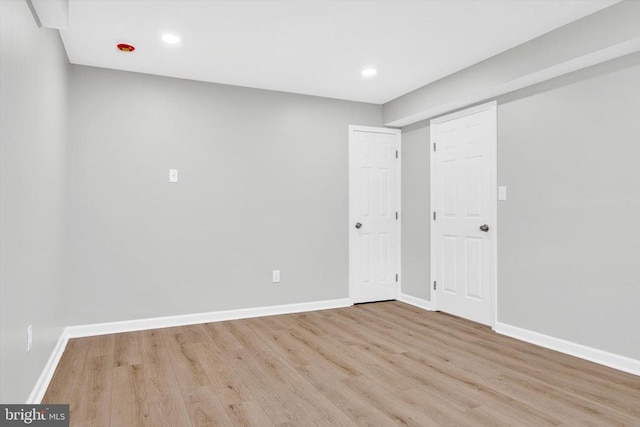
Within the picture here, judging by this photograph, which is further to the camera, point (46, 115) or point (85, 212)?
point (85, 212)

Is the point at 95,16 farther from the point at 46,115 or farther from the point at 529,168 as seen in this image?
the point at 529,168

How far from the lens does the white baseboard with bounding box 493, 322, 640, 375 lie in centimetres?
264

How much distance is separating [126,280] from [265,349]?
151cm

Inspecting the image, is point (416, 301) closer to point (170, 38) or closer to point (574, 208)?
point (574, 208)

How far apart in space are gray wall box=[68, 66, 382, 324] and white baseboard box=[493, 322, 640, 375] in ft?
5.97

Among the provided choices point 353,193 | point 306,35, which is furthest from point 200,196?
point 306,35

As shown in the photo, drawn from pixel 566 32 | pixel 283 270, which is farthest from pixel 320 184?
pixel 566 32

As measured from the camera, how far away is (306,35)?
2955 mm

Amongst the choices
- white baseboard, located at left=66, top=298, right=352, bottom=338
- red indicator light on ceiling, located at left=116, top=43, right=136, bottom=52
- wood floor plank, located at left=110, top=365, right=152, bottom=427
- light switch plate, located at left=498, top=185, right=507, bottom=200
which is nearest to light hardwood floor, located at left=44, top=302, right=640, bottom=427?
wood floor plank, located at left=110, top=365, right=152, bottom=427

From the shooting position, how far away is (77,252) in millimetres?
3492

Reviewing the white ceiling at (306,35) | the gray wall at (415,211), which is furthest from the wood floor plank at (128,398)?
the gray wall at (415,211)

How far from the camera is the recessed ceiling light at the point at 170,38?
2938 millimetres

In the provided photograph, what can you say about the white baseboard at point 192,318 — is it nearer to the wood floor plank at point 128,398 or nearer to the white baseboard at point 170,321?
the white baseboard at point 170,321

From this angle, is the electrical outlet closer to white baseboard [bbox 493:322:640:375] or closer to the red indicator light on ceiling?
the red indicator light on ceiling
